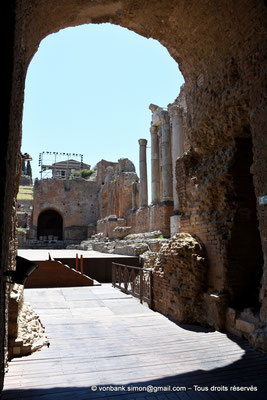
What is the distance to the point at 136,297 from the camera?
8.77 metres

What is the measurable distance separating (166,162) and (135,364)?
49.1ft

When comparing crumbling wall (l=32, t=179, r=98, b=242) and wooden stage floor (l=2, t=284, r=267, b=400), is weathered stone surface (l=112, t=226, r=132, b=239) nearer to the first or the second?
crumbling wall (l=32, t=179, r=98, b=242)

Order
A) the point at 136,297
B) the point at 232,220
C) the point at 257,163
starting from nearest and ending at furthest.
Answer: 1. the point at 257,163
2. the point at 232,220
3. the point at 136,297

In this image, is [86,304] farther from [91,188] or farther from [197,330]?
[91,188]

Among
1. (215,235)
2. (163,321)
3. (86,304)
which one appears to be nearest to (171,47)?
(215,235)

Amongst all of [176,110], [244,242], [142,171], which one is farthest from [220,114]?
[142,171]

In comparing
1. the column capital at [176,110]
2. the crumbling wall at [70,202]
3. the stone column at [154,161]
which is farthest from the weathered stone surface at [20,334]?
the crumbling wall at [70,202]

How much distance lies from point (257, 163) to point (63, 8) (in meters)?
4.01

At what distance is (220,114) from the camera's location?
6.09m

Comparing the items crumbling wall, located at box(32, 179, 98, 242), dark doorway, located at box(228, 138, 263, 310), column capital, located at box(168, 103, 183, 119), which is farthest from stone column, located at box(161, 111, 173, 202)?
crumbling wall, located at box(32, 179, 98, 242)

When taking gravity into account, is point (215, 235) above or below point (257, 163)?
below

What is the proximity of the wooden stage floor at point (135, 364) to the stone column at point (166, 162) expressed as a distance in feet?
39.1

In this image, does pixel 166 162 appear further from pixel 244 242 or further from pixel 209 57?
pixel 244 242

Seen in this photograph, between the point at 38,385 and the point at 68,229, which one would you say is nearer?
the point at 38,385
